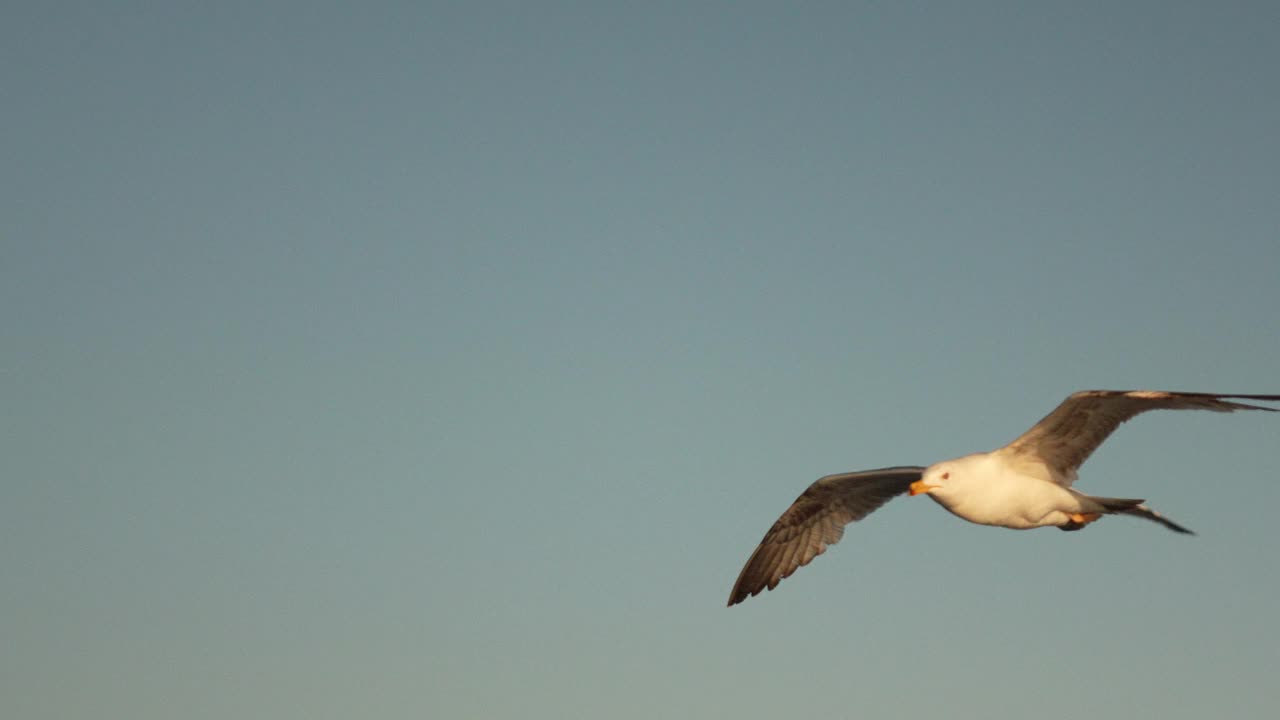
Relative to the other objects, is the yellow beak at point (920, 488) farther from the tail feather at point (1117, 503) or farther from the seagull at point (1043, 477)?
the tail feather at point (1117, 503)

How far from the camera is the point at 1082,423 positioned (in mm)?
15680

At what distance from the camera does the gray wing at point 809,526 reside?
1919 cm

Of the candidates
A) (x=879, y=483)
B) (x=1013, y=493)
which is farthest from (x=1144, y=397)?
(x=879, y=483)

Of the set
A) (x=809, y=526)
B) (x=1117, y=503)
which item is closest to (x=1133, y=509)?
(x=1117, y=503)

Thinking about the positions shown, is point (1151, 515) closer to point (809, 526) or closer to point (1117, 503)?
point (1117, 503)

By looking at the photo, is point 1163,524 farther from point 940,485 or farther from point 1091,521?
point 940,485

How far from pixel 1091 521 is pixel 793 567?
17.1ft

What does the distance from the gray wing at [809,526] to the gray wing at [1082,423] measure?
3.15 metres

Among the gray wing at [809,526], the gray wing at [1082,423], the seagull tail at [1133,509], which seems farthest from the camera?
the gray wing at [809,526]

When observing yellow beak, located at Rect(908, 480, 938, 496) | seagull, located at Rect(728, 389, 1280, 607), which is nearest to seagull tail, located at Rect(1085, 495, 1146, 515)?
seagull, located at Rect(728, 389, 1280, 607)

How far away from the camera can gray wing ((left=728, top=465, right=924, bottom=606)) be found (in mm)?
19188

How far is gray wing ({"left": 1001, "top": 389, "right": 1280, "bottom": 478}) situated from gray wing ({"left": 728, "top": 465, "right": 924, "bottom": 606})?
3.15 meters

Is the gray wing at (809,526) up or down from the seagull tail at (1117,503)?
up

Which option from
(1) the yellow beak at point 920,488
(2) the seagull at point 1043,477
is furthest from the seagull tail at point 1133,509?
(1) the yellow beak at point 920,488
